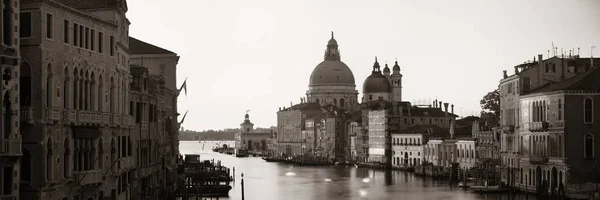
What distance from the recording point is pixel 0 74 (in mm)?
17828

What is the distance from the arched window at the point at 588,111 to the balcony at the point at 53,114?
2742 cm

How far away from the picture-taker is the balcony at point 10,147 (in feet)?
58.5

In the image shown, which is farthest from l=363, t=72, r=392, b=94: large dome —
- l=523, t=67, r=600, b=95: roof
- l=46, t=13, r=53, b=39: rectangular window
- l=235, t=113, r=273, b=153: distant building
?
l=46, t=13, r=53, b=39: rectangular window

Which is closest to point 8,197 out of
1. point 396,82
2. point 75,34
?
point 75,34

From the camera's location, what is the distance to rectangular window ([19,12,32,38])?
65.2 feet

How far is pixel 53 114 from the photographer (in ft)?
66.2

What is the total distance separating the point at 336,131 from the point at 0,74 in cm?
9583

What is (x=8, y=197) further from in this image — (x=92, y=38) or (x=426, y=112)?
(x=426, y=112)

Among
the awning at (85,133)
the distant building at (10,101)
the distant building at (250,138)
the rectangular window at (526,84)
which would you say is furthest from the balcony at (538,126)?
the distant building at (250,138)

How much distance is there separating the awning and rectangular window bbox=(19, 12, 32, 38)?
2.55m

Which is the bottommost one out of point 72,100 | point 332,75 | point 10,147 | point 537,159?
point 537,159

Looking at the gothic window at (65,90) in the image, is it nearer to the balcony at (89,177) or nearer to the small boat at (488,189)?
the balcony at (89,177)

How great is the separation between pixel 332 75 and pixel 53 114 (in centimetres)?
11623

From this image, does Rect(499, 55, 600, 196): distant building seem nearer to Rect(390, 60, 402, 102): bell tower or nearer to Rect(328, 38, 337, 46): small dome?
Rect(390, 60, 402, 102): bell tower
